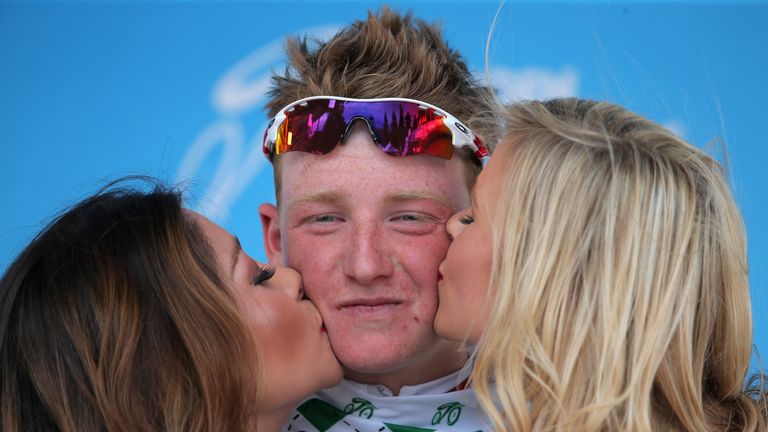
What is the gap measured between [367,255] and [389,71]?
0.52m

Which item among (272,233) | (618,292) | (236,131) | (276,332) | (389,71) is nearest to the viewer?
(618,292)

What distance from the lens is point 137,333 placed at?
1648 mm

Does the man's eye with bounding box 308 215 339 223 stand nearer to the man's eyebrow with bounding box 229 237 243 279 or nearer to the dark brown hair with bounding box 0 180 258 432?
the man's eyebrow with bounding box 229 237 243 279

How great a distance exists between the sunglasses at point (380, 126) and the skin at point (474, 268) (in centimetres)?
27

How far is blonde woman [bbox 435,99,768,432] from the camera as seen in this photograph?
1.61 metres

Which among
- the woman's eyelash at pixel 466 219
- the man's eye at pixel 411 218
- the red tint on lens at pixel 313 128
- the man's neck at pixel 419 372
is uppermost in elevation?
the red tint on lens at pixel 313 128

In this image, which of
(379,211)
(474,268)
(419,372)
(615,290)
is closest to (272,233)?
(379,211)

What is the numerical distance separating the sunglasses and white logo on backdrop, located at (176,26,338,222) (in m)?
1.54

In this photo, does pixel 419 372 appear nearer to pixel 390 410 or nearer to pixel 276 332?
pixel 390 410

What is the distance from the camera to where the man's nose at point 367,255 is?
1.97 meters

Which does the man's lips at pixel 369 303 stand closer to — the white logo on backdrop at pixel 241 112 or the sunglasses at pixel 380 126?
the sunglasses at pixel 380 126

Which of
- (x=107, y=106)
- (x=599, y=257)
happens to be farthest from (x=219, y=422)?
(x=107, y=106)

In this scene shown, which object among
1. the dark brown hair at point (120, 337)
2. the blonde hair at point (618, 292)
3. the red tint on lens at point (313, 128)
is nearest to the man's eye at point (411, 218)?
the red tint on lens at point (313, 128)

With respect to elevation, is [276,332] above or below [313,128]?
below
